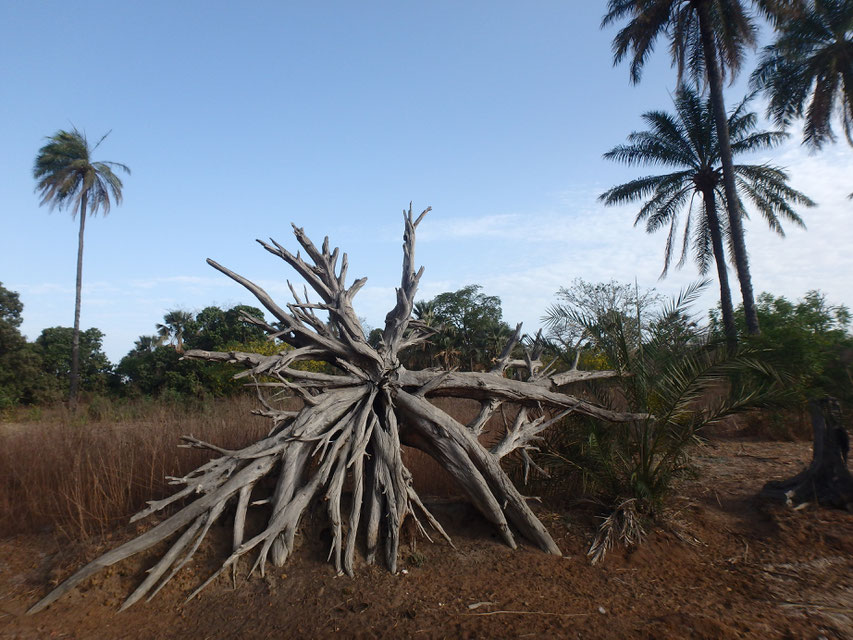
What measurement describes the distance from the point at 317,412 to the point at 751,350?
14.9 feet

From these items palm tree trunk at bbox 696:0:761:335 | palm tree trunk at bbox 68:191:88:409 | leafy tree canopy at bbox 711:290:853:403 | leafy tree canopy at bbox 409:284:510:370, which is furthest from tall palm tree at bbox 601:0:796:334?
palm tree trunk at bbox 68:191:88:409

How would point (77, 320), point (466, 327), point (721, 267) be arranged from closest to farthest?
point (721, 267)
point (77, 320)
point (466, 327)

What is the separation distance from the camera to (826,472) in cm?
643

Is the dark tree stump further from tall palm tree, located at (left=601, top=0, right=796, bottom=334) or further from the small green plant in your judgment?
tall palm tree, located at (left=601, top=0, right=796, bottom=334)

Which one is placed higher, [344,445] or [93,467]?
[344,445]

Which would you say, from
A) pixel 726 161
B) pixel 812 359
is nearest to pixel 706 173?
pixel 726 161

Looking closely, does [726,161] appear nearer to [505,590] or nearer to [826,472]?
[826,472]

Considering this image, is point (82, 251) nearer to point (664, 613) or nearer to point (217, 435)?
point (217, 435)

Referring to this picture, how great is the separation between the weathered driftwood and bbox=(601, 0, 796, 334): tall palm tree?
11.0 m

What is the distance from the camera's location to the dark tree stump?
6.30m

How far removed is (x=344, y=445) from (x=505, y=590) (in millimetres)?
1992

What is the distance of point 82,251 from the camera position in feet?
82.8

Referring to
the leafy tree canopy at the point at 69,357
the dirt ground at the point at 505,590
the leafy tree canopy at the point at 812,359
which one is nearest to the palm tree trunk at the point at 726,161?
the leafy tree canopy at the point at 812,359

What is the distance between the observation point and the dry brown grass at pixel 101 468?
592 cm
